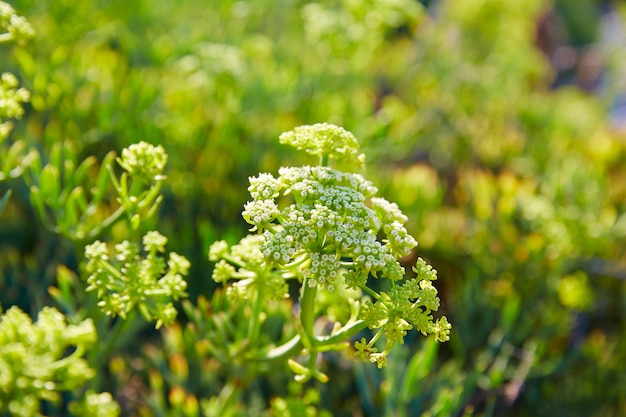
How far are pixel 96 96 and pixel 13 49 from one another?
1.65ft

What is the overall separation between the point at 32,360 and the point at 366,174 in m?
1.36

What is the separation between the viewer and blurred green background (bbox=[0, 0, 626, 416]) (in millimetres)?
1745

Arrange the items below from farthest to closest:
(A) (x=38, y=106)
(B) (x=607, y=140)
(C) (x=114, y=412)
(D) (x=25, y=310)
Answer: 1. (B) (x=607, y=140)
2. (A) (x=38, y=106)
3. (D) (x=25, y=310)
4. (C) (x=114, y=412)

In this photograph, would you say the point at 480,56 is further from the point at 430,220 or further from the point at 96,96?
the point at 96,96

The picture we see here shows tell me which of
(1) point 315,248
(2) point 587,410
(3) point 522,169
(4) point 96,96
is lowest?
(2) point 587,410

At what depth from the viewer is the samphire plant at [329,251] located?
912 mm

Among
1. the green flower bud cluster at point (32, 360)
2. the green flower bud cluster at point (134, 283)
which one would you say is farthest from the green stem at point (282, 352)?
the green flower bud cluster at point (32, 360)

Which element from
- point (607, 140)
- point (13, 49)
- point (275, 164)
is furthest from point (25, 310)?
point (607, 140)

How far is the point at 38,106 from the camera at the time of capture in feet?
6.15

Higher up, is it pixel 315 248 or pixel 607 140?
pixel 315 248

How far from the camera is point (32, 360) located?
3.25 ft

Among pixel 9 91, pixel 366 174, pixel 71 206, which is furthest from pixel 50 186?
pixel 366 174

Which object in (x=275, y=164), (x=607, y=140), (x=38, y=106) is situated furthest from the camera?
(x=607, y=140)

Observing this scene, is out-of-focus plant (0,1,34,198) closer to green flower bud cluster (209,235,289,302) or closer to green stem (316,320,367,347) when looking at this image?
green flower bud cluster (209,235,289,302)
